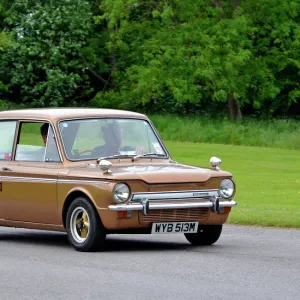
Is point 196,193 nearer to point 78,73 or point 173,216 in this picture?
point 173,216

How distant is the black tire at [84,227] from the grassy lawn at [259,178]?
14.5 ft

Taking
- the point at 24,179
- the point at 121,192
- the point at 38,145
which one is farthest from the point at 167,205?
the point at 38,145

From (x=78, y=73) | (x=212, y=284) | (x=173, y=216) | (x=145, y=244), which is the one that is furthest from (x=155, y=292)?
(x=78, y=73)

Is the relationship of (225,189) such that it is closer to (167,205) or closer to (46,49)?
(167,205)

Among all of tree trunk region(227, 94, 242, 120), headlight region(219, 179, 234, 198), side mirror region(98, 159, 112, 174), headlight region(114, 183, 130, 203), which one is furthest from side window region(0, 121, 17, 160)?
tree trunk region(227, 94, 242, 120)

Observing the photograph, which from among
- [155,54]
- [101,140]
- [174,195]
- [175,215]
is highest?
[101,140]

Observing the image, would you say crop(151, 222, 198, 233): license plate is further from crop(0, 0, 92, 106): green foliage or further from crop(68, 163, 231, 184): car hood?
crop(0, 0, 92, 106): green foliage

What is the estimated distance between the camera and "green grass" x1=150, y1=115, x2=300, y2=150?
139ft

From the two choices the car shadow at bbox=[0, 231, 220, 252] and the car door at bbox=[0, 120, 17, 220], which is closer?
the car shadow at bbox=[0, 231, 220, 252]

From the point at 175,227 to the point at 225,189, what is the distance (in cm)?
84

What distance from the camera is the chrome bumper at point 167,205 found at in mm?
11986

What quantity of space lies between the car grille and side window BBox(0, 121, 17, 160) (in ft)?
8.29

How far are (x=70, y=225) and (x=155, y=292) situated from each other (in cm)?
337

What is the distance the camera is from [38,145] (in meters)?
13.7
